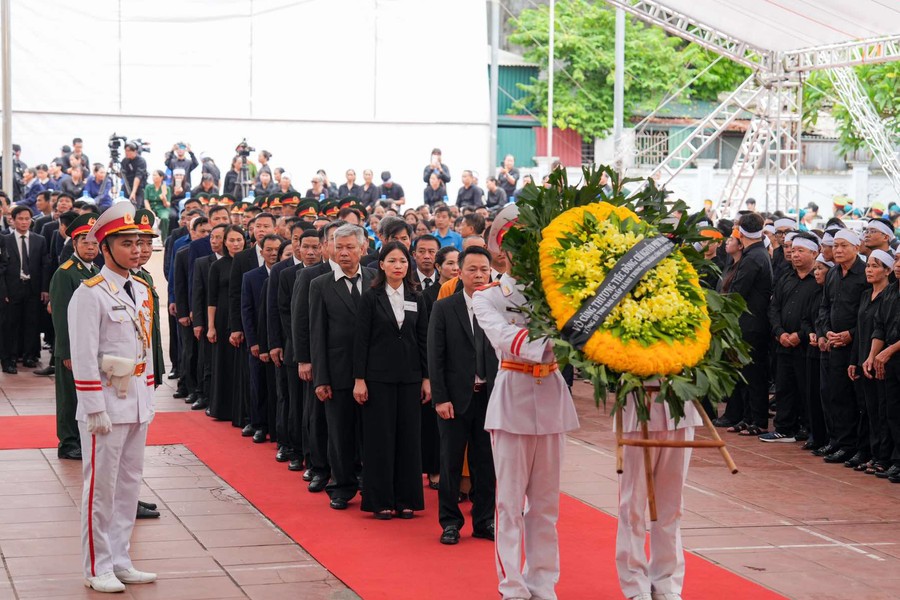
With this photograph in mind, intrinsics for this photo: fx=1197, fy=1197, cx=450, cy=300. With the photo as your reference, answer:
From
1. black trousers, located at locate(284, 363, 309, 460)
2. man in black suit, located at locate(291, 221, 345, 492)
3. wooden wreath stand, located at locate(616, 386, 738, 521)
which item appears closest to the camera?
wooden wreath stand, located at locate(616, 386, 738, 521)

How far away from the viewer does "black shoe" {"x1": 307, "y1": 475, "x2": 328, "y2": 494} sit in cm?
854

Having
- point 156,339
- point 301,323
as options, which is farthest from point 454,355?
point 156,339

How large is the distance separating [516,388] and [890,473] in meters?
4.74

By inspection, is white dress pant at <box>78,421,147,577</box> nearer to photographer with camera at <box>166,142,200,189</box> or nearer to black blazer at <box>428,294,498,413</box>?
black blazer at <box>428,294,498,413</box>

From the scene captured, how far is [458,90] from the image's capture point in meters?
30.5

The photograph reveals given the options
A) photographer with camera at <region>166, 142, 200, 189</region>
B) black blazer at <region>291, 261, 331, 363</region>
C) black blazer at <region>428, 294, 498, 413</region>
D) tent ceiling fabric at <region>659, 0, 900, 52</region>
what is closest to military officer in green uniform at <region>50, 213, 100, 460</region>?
black blazer at <region>291, 261, 331, 363</region>

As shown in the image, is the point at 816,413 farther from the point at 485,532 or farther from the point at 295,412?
the point at 295,412

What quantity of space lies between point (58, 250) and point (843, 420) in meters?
9.11

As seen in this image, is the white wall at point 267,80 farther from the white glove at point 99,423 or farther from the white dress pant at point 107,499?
the white glove at point 99,423

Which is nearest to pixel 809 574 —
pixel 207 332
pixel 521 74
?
pixel 207 332

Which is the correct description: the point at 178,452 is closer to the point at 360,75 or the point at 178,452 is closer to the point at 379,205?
the point at 379,205

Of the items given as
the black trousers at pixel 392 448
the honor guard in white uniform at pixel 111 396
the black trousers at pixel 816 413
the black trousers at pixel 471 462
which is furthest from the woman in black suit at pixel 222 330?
the black trousers at pixel 816 413

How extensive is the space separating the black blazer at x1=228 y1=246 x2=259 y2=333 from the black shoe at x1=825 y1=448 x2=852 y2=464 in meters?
5.20

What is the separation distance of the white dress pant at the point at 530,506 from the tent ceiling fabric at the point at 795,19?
10181mm
